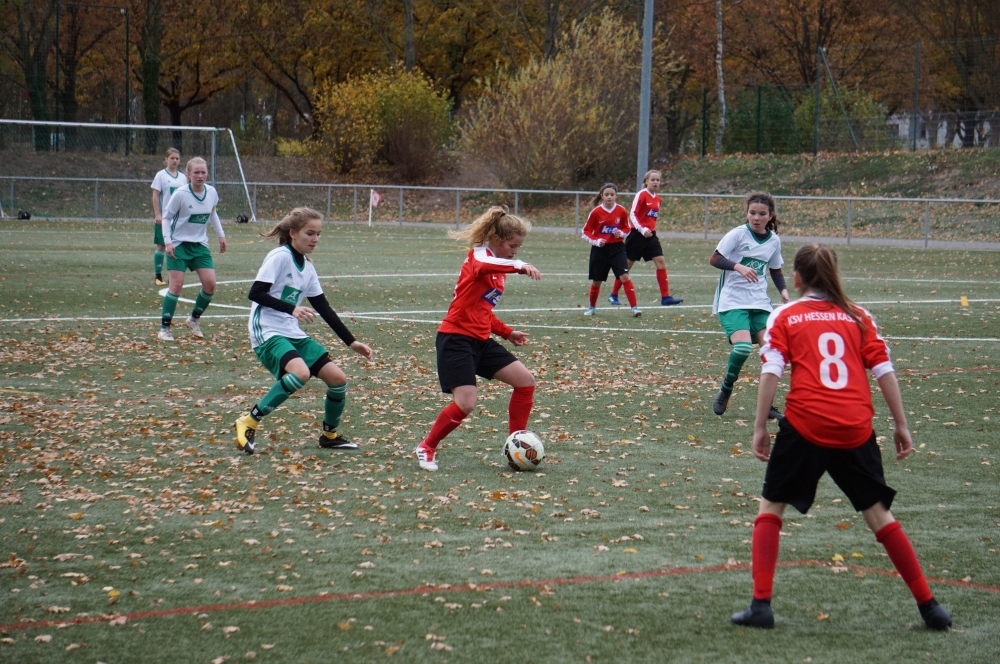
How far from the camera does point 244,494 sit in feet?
21.4

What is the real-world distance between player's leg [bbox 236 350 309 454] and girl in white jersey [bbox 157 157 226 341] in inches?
212

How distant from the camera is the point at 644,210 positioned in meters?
16.4

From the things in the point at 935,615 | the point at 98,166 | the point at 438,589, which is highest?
the point at 98,166

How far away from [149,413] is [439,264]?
14.5 m

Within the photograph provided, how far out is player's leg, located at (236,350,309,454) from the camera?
24.6 feet

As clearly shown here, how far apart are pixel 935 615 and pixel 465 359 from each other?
11.3 ft

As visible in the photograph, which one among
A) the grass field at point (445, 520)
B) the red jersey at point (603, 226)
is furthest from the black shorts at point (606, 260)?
the grass field at point (445, 520)

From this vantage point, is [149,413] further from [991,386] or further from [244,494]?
[991,386]

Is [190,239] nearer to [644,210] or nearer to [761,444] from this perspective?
[644,210]

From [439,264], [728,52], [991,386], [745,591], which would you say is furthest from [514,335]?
[728,52]

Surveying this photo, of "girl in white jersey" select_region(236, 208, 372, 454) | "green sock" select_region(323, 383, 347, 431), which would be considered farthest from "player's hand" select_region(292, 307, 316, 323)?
"green sock" select_region(323, 383, 347, 431)

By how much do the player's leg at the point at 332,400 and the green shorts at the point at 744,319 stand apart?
10.7 feet

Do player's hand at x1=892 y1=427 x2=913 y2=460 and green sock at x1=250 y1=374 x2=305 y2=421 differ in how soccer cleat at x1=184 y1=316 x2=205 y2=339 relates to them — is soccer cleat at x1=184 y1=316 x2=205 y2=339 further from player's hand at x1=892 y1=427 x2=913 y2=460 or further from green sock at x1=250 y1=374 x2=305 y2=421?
player's hand at x1=892 y1=427 x2=913 y2=460

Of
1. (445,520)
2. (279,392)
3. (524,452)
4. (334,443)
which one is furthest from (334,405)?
(445,520)
